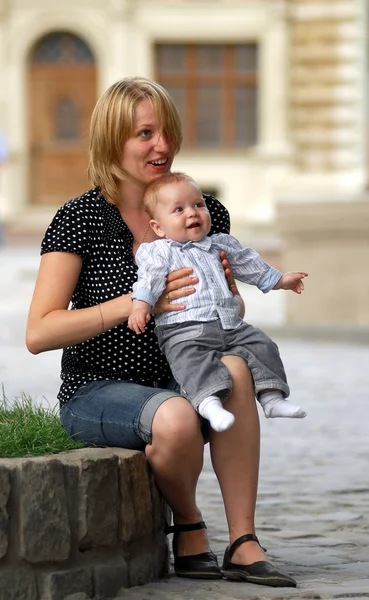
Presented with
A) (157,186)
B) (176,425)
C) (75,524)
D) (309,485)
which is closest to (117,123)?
(157,186)

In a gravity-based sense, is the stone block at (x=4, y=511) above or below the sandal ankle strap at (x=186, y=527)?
above

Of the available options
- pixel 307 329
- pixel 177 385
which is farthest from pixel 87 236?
pixel 307 329

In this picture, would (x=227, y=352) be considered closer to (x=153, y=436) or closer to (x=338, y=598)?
(x=153, y=436)

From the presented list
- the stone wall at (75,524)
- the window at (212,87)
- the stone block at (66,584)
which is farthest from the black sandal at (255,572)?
the window at (212,87)

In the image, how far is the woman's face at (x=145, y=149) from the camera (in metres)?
4.24

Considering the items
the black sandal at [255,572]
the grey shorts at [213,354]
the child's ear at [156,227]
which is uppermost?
the child's ear at [156,227]

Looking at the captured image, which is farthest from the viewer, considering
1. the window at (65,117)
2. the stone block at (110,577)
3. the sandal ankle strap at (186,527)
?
the window at (65,117)

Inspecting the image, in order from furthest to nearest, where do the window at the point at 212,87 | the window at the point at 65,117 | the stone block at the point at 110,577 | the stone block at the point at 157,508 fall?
the window at the point at 65,117 → the window at the point at 212,87 → the stone block at the point at 157,508 → the stone block at the point at 110,577

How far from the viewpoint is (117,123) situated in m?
4.24

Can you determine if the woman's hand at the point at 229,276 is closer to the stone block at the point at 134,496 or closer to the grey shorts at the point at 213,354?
the grey shorts at the point at 213,354

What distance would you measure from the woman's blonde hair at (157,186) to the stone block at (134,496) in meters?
0.73

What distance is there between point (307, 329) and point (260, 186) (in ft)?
49.2

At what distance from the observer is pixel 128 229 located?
14.1 ft

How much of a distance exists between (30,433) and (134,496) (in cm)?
32
